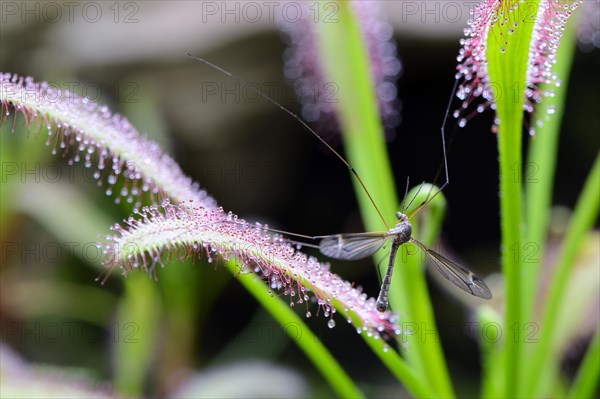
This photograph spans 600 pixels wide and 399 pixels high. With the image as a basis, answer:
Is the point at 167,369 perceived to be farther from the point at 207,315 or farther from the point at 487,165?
the point at 487,165

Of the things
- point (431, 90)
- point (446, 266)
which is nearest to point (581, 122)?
point (431, 90)

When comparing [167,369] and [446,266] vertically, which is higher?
[446,266]

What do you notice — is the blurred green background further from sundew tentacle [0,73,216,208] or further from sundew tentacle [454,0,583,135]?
sundew tentacle [454,0,583,135]

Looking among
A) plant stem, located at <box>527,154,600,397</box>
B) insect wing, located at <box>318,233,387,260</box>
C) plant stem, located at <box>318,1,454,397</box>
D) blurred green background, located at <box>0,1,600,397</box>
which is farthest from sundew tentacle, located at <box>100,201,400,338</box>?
blurred green background, located at <box>0,1,600,397</box>

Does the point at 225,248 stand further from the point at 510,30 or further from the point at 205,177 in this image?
the point at 205,177

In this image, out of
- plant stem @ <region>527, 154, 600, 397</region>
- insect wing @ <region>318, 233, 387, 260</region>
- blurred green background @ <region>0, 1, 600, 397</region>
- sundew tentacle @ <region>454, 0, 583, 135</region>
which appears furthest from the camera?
blurred green background @ <region>0, 1, 600, 397</region>

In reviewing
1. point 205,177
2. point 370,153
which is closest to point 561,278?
point 370,153

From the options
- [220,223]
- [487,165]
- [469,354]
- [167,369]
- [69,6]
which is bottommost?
[469,354]
